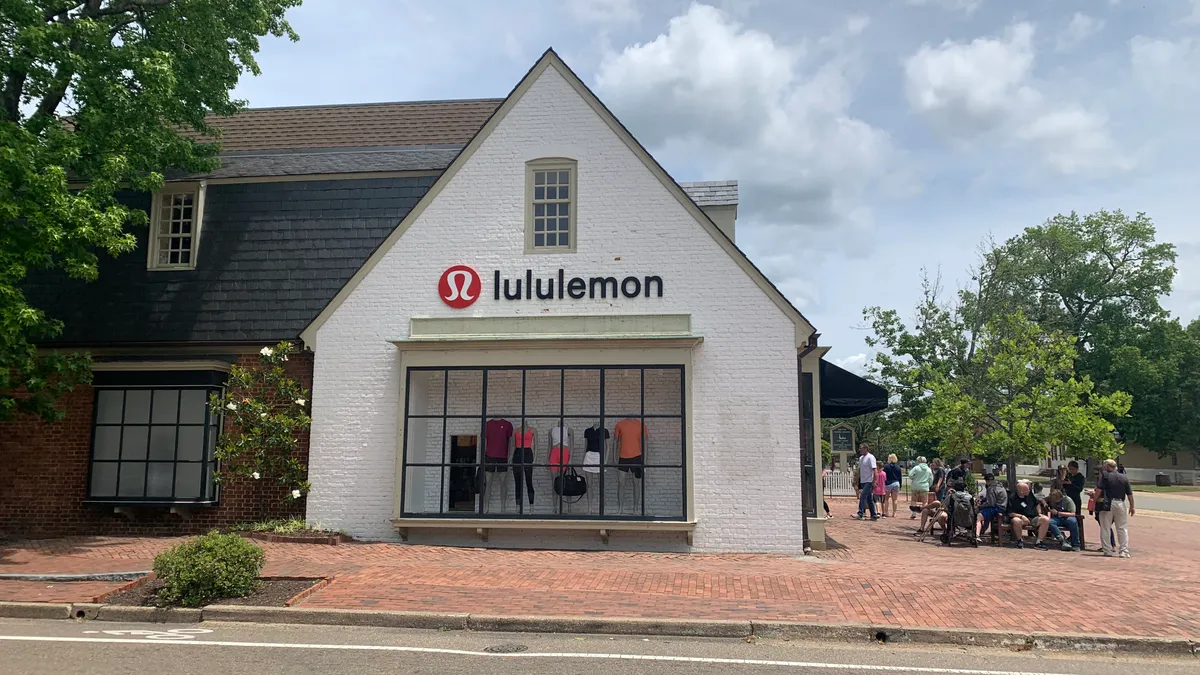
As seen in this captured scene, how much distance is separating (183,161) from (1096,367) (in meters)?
57.5

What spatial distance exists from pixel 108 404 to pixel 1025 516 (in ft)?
52.4

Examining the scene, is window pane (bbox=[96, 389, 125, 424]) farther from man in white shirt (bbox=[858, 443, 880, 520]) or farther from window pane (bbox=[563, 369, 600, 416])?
man in white shirt (bbox=[858, 443, 880, 520])

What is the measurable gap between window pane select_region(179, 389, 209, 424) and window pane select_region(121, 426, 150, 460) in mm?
668

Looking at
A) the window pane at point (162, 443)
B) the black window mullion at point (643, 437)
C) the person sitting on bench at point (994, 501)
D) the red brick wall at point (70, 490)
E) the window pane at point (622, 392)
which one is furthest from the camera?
the person sitting on bench at point (994, 501)

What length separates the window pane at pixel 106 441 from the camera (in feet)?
47.0

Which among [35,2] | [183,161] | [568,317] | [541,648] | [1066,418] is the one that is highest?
[35,2]

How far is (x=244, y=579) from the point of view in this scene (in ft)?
30.5

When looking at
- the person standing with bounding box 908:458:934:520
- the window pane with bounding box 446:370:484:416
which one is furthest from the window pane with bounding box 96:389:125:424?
Result: the person standing with bounding box 908:458:934:520

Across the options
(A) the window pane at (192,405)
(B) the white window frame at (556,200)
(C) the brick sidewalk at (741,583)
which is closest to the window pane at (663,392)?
(B) the white window frame at (556,200)

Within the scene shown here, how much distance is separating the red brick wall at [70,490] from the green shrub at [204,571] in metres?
4.58

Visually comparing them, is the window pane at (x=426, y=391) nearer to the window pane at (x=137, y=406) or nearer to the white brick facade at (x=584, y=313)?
the white brick facade at (x=584, y=313)

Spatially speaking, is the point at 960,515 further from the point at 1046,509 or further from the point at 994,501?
the point at 1046,509

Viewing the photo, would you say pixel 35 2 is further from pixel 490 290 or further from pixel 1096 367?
pixel 1096 367

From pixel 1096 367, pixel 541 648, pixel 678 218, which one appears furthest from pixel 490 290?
pixel 1096 367
